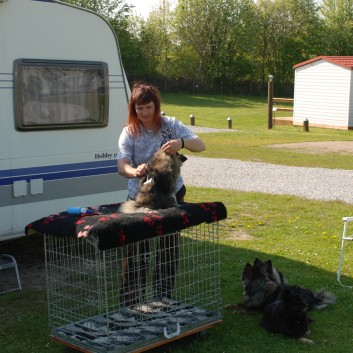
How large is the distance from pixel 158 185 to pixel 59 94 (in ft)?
8.70

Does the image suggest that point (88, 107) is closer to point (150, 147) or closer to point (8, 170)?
point (8, 170)

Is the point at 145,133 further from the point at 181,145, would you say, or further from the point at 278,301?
the point at 278,301

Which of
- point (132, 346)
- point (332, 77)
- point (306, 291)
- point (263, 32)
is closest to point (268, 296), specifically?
point (306, 291)

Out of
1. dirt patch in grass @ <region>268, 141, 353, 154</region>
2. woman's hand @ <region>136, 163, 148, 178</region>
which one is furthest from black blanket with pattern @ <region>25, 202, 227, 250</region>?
dirt patch in grass @ <region>268, 141, 353, 154</region>

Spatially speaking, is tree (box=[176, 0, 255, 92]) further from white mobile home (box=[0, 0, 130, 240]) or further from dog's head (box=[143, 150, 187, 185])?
dog's head (box=[143, 150, 187, 185])

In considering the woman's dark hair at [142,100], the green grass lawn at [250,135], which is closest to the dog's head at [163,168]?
the woman's dark hair at [142,100]

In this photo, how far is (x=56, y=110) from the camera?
6719 millimetres

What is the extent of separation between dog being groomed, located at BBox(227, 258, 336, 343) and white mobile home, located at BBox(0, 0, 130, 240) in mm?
2311

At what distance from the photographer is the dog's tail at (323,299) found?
5.60 metres

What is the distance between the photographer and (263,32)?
193 ft

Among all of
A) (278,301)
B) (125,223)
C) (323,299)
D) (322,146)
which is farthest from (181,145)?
(322,146)

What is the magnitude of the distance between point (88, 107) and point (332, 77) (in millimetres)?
21998

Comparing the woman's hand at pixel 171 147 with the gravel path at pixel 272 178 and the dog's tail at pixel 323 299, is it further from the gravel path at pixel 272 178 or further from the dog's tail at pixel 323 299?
the gravel path at pixel 272 178

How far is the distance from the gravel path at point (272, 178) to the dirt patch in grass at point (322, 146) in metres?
3.67
